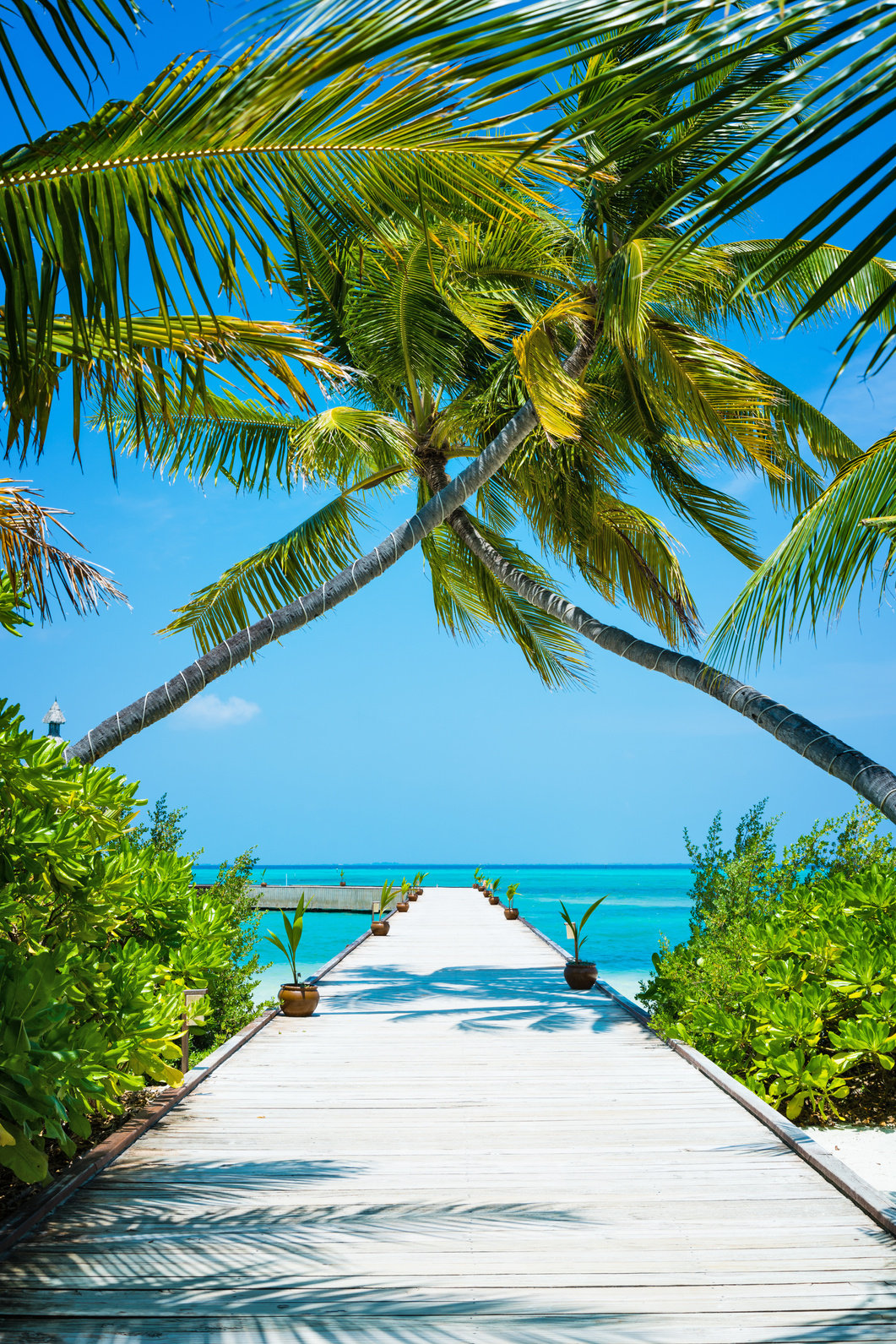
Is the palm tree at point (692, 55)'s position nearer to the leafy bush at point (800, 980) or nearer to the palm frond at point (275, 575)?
the leafy bush at point (800, 980)

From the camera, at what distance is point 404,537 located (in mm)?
7996

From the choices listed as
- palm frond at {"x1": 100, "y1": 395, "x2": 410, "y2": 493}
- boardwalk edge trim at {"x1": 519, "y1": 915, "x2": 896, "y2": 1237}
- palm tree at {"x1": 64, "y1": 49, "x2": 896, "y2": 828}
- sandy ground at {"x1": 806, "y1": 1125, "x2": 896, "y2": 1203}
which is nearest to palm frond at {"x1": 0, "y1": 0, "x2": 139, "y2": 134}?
palm tree at {"x1": 64, "y1": 49, "x2": 896, "y2": 828}

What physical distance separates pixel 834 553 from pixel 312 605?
4.46m

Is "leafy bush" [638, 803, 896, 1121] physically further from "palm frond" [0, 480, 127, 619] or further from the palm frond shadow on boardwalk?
"palm frond" [0, 480, 127, 619]

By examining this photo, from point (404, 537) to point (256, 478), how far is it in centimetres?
265

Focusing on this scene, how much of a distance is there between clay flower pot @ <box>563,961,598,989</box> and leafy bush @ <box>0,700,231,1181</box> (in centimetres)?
472

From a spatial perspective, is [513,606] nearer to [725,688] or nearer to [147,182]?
[725,688]

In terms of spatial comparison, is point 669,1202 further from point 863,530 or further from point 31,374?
point 31,374

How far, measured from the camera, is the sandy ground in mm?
4219

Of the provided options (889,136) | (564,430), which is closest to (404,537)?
(564,430)

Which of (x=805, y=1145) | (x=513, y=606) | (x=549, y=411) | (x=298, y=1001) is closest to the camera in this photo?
(x=805, y=1145)

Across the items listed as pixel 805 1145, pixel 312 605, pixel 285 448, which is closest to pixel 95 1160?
pixel 805 1145

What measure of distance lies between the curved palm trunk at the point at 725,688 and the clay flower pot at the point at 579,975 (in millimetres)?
2938

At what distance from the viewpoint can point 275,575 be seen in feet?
31.2
